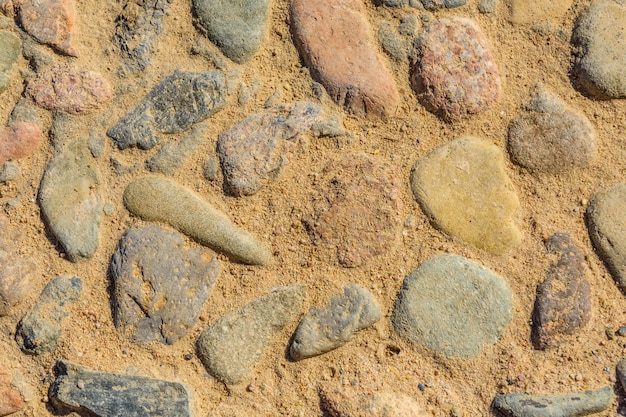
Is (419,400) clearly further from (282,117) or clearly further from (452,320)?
(282,117)

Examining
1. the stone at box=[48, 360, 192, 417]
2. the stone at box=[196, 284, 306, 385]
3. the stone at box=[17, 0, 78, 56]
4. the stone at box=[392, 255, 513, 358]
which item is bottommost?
the stone at box=[48, 360, 192, 417]

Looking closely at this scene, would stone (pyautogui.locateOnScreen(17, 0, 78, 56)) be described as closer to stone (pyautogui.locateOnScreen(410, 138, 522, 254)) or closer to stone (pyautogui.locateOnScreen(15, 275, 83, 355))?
stone (pyautogui.locateOnScreen(15, 275, 83, 355))

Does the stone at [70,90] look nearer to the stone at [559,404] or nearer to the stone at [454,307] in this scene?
the stone at [454,307]

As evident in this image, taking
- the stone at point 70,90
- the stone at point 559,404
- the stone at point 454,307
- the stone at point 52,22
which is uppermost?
the stone at point 52,22

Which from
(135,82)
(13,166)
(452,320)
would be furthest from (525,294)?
(13,166)

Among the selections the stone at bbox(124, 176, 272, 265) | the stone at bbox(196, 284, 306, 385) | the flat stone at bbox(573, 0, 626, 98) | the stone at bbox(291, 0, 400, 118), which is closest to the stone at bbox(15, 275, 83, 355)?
the stone at bbox(124, 176, 272, 265)

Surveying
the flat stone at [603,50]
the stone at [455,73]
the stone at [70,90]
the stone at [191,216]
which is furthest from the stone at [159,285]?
the flat stone at [603,50]
